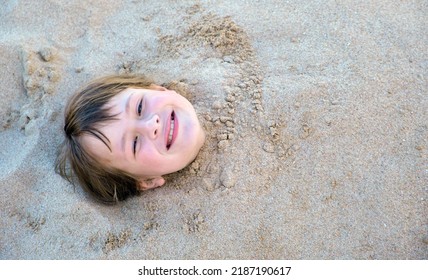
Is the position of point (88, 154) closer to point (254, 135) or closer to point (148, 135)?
point (148, 135)

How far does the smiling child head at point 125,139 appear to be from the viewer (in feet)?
6.64

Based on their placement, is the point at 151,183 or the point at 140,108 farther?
the point at 151,183

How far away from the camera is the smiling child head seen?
6.64ft

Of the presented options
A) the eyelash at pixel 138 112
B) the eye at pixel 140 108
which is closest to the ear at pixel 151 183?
the eyelash at pixel 138 112

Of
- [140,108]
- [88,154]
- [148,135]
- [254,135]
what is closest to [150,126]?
[148,135]

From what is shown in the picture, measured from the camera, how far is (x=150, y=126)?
6.50 feet

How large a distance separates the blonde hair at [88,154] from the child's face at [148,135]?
0.04 meters

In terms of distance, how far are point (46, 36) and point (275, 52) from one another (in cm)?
144

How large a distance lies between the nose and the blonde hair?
15cm

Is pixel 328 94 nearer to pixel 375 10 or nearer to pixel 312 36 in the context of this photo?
pixel 312 36

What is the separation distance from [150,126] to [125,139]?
14 centimetres

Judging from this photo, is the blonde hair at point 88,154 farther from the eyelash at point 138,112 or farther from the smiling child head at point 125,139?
the eyelash at point 138,112

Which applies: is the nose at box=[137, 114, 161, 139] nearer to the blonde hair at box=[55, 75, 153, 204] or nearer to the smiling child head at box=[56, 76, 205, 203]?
the smiling child head at box=[56, 76, 205, 203]

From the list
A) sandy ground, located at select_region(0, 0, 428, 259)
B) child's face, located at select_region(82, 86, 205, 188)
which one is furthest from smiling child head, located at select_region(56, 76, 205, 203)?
sandy ground, located at select_region(0, 0, 428, 259)
